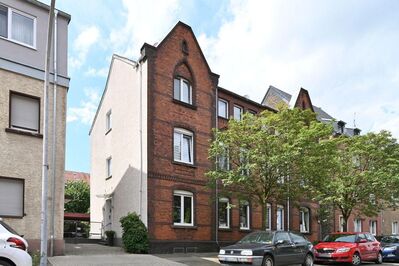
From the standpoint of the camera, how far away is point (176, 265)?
1662cm

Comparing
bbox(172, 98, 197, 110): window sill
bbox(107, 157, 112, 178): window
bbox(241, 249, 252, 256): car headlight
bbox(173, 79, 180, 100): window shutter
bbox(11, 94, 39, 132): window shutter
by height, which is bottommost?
bbox(241, 249, 252, 256): car headlight

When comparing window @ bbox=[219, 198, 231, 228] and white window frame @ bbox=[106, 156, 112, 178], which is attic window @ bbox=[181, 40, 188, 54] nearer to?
white window frame @ bbox=[106, 156, 112, 178]

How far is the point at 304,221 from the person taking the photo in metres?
34.6

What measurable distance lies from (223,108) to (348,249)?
10.8 meters

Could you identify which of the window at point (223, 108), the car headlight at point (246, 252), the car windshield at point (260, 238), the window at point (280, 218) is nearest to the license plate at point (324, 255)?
the car windshield at point (260, 238)

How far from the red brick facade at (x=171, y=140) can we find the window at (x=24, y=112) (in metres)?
5.86

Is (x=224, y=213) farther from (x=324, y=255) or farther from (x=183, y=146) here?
(x=324, y=255)

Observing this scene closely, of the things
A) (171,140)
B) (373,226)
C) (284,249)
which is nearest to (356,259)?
(284,249)

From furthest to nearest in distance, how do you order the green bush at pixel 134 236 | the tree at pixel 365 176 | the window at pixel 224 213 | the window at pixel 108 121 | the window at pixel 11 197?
the window at pixel 108 121, the tree at pixel 365 176, the window at pixel 224 213, the green bush at pixel 134 236, the window at pixel 11 197

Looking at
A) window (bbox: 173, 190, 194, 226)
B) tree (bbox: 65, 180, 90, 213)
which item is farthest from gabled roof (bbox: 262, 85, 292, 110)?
tree (bbox: 65, 180, 90, 213)

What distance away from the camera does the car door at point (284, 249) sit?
16.8 metres

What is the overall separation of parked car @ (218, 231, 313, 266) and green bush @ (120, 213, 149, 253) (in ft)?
16.3

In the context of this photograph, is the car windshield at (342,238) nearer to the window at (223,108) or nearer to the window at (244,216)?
the window at (244,216)

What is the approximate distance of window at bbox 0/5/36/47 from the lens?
1780 cm
